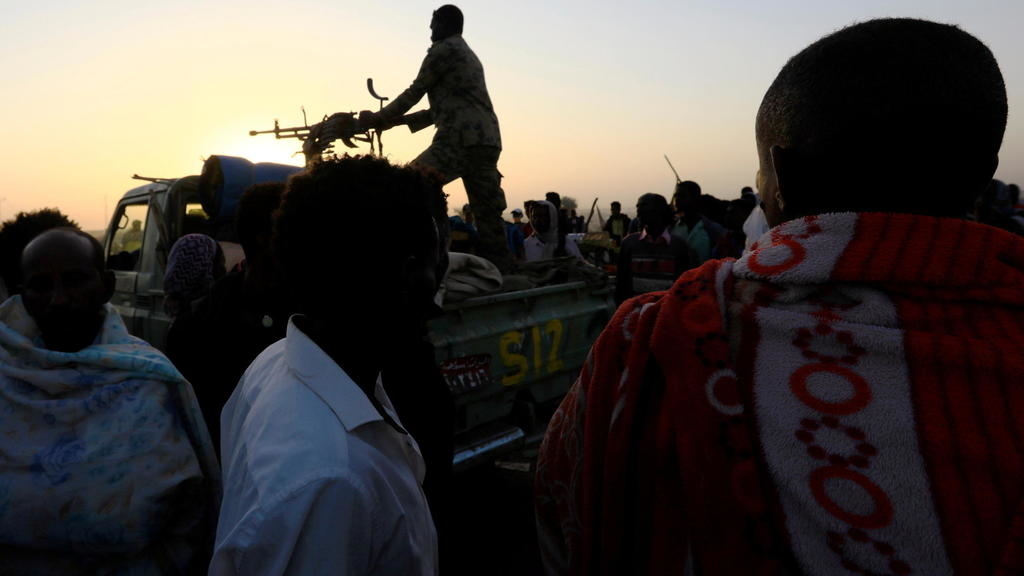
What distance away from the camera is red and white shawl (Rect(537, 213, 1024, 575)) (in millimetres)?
630

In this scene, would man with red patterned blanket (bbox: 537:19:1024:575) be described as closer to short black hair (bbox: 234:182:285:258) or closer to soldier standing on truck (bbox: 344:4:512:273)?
short black hair (bbox: 234:182:285:258)

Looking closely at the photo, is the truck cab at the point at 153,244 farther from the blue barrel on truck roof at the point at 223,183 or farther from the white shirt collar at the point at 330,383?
the white shirt collar at the point at 330,383

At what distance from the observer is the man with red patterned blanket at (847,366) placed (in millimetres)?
636

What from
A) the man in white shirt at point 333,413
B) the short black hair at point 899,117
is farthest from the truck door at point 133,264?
the short black hair at point 899,117

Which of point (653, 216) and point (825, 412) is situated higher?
point (653, 216)

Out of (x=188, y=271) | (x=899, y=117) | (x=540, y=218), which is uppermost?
(x=899, y=117)

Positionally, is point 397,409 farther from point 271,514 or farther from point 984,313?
point 984,313

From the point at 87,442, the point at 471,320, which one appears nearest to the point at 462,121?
the point at 471,320

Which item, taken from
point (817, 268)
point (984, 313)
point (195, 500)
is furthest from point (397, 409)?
point (984, 313)

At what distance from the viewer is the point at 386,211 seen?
3.57ft

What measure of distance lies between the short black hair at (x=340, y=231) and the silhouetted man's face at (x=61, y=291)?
0.92 m

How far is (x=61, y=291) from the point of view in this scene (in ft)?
5.38

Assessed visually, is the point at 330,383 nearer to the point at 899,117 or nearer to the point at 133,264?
the point at 899,117

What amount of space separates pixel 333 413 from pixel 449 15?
452 cm
